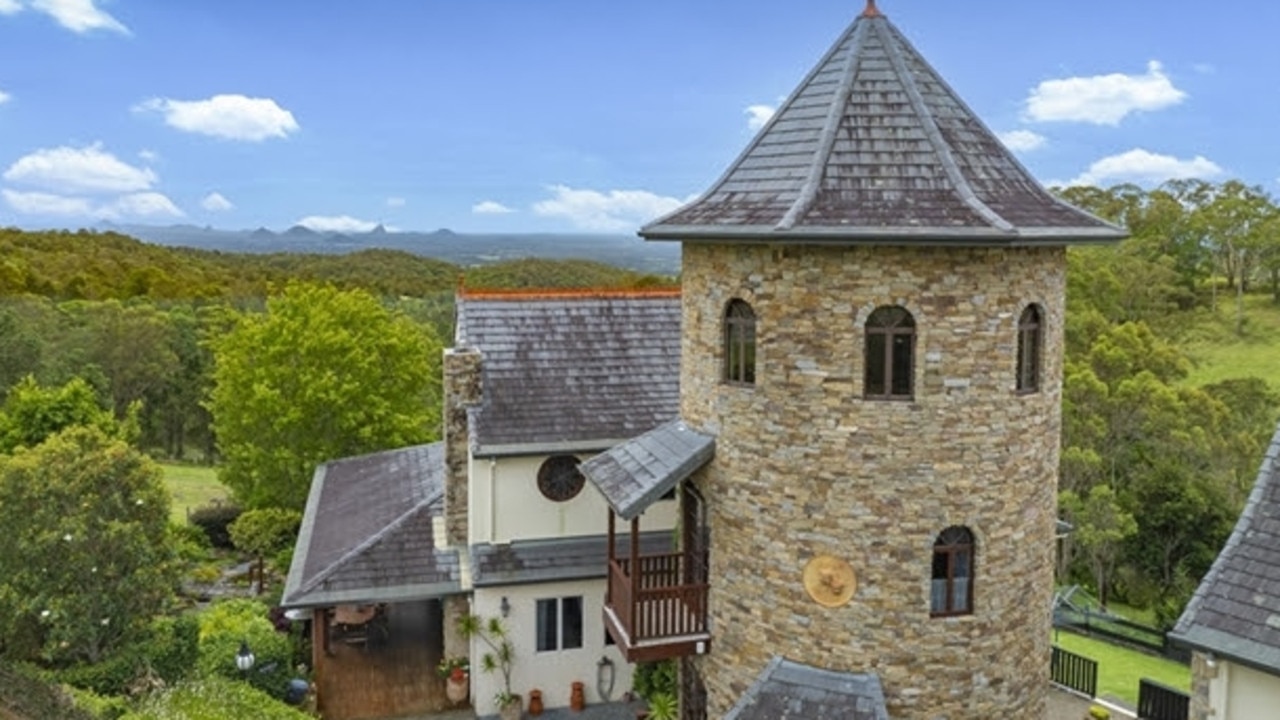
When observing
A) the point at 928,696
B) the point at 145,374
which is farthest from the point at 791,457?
the point at 145,374

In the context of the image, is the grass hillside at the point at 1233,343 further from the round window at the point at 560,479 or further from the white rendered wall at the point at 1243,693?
the white rendered wall at the point at 1243,693

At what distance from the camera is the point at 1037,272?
1334 centimetres

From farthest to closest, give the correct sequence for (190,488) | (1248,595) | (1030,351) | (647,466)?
(190,488) → (647,466) → (1030,351) → (1248,595)

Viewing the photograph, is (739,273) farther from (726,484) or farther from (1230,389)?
(1230,389)

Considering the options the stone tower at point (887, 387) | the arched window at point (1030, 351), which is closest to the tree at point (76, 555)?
the stone tower at point (887, 387)

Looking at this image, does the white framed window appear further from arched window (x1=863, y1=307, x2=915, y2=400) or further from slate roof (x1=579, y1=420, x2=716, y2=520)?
arched window (x1=863, y1=307, x2=915, y2=400)

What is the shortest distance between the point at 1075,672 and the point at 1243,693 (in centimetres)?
822

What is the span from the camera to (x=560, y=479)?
65.0 ft

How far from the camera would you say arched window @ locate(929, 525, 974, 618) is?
1336 cm

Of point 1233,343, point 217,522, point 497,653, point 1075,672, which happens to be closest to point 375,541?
point 497,653

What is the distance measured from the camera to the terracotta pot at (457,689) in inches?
773

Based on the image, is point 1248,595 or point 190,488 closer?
point 1248,595

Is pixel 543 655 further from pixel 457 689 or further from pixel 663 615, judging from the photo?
pixel 663 615

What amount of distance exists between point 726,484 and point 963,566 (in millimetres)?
3255
